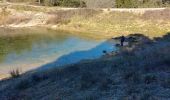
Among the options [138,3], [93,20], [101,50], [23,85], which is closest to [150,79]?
[23,85]

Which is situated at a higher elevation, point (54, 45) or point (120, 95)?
point (120, 95)

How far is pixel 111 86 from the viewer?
14047 millimetres

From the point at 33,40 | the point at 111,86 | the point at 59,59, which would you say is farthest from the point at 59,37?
the point at 111,86

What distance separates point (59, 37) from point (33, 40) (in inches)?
136

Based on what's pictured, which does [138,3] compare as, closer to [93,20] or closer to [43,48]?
[93,20]

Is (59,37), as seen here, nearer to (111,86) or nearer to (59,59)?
(59,59)

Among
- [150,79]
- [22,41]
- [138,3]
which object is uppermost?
[150,79]

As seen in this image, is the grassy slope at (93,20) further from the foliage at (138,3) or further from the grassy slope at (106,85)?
the grassy slope at (106,85)

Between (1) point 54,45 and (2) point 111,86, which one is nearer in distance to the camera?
(2) point 111,86

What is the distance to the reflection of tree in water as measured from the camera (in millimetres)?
44216

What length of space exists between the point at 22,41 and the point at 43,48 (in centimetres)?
638

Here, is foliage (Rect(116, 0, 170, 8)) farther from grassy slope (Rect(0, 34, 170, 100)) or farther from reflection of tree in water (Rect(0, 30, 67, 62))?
grassy slope (Rect(0, 34, 170, 100))

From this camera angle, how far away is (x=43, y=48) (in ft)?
148

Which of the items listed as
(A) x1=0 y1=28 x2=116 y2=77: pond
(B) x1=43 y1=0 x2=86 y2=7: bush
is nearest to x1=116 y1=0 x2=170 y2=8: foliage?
(B) x1=43 y1=0 x2=86 y2=7: bush
